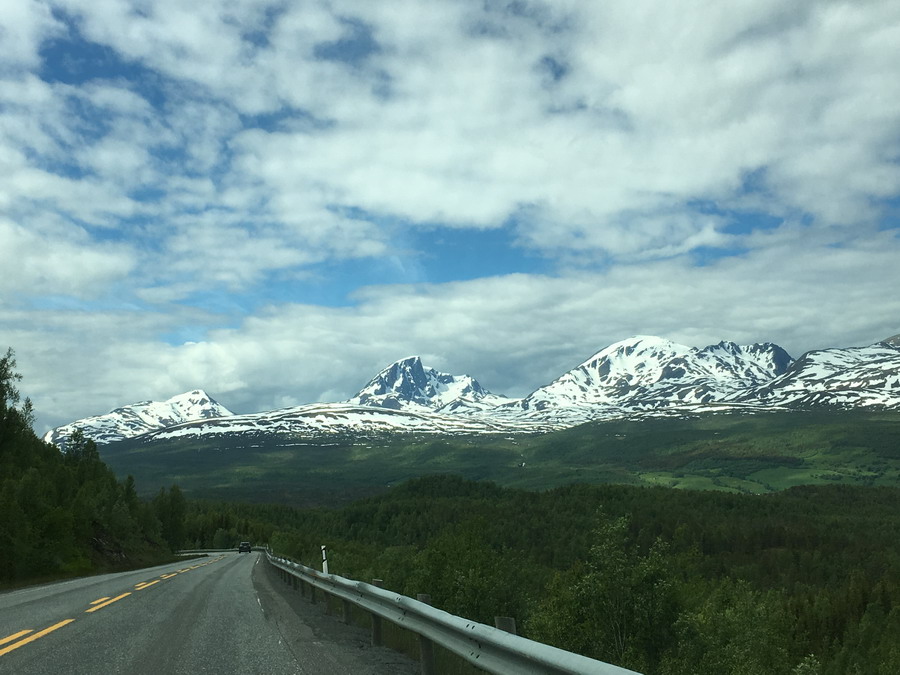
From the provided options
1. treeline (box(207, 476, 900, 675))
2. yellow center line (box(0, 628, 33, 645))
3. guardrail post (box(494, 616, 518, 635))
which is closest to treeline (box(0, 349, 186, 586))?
treeline (box(207, 476, 900, 675))

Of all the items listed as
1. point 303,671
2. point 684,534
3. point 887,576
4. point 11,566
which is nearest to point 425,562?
point 11,566

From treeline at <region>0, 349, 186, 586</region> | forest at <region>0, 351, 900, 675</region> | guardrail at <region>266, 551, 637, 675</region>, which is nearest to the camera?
guardrail at <region>266, 551, 637, 675</region>

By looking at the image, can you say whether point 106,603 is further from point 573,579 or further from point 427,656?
point 573,579

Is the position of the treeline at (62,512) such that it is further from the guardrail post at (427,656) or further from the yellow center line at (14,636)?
the guardrail post at (427,656)

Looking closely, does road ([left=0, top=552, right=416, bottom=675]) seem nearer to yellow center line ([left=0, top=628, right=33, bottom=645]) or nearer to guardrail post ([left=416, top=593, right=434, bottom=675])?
yellow center line ([left=0, top=628, right=33, bottom=645])

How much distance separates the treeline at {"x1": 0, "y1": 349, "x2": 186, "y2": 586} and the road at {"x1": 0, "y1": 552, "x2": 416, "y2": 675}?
23120 millimetres

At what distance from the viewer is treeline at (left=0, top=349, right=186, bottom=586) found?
146 ft

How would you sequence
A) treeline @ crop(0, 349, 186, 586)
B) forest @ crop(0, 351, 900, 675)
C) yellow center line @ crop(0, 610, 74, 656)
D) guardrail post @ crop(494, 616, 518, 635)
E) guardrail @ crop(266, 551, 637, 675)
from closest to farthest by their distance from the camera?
guardrail @ crop(266, 551, 637, 675), guardrail post @ crop(494, 616, 518, 635), yellow center line @ crop(0, 610, 74, 656), treeline @ crop(0, 349, 186, 586), forest @ crop(0, 351, 900, 675)

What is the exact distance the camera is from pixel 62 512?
171ft

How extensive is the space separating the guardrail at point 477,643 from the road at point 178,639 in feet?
2.43

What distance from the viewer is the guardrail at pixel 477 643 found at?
5.59m

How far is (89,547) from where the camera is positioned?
6166cm

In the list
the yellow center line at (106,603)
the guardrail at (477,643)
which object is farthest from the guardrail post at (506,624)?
the yellow center line at (106,603)

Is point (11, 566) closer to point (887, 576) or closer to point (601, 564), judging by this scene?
point (601, 564)
